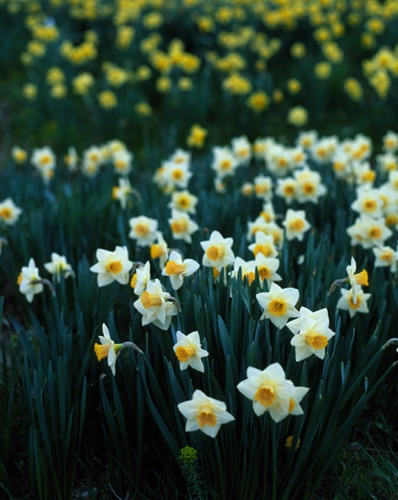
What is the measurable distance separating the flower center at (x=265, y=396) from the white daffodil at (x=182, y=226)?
1132mm

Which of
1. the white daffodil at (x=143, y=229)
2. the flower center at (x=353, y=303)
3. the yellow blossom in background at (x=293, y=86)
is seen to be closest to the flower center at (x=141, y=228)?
the white daffodil at (x=143, y=229)

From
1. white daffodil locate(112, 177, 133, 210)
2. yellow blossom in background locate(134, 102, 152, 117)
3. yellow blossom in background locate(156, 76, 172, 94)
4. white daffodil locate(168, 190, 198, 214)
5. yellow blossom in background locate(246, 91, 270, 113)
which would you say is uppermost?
yellow blossom in background locate(156, 76, 172, 94)

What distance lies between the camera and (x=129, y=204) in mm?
2992

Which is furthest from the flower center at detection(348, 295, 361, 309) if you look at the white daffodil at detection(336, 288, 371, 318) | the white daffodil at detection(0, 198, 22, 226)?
the white daffodil at detection(0, 198, 22, 226)

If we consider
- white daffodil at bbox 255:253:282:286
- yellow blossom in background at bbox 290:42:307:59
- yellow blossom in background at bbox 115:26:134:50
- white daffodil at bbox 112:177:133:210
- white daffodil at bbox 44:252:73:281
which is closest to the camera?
white daffodil at bbox 255:253:282:286

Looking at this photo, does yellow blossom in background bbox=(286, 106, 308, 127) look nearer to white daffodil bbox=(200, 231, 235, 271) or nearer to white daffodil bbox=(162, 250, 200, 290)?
white daffodil bbox=(200, 231, 235, 271)

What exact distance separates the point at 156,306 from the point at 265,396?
1.38 ft

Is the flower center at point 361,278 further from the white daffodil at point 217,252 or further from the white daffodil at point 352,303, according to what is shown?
the white daffodil at point 217,252

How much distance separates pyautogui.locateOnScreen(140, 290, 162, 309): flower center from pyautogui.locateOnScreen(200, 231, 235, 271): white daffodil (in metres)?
0.32

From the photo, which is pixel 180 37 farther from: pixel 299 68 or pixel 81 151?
pixel 81 151

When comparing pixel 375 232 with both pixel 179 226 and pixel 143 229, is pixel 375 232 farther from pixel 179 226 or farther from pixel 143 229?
pixel 143 229

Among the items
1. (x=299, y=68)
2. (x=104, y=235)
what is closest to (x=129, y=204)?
(x=104, y=235)

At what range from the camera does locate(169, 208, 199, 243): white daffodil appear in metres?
2.44

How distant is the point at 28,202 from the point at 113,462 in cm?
171
